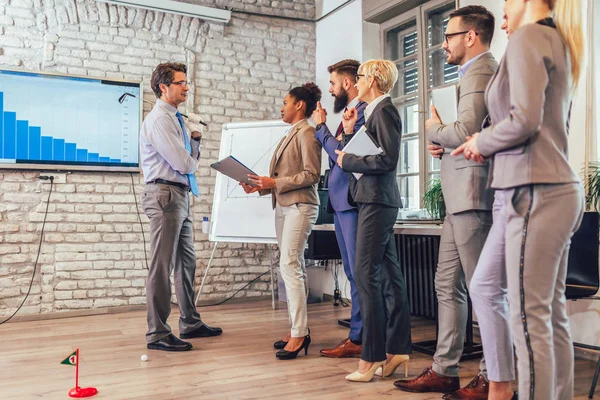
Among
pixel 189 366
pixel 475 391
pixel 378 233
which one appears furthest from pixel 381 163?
pixel 189 366

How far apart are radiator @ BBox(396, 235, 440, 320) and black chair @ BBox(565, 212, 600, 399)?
43.0 inches

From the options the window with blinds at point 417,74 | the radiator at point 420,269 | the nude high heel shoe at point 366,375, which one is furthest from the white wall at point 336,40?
the nude high heel shoe at point 366,375

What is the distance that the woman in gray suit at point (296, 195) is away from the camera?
9.82 ft

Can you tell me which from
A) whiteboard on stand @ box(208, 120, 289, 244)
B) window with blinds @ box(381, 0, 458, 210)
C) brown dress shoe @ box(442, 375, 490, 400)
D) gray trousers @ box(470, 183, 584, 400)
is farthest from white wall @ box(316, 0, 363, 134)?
gray trousers @ box(470, 183, 584, 400)

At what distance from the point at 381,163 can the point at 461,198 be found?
479 millimetres

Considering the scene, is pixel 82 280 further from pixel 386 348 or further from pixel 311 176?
pixel 386 348

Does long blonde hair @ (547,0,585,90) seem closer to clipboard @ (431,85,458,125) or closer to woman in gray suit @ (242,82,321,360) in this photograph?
clipboard @ (431,85,458,125)

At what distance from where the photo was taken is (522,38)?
156 centimetres

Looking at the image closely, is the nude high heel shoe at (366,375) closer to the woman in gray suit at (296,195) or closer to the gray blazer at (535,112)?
the woman in gray suit at (296,195)

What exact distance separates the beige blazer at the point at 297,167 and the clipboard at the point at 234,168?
15 cm

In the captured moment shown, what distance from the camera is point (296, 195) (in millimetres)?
3018

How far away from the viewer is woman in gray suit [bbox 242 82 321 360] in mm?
2992

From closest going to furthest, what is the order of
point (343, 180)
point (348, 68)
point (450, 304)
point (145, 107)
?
point (450, 304)
point (343, 180)
point (348, 68)
point (145, 107)

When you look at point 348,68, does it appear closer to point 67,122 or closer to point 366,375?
point 366,375
